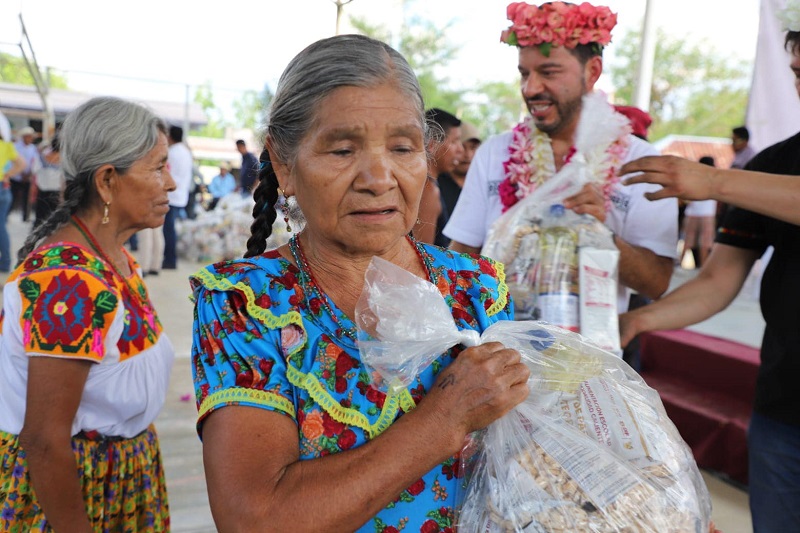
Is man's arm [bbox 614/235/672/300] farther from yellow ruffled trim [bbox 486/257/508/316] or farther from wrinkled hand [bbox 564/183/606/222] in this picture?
yellow ruffled trim [bbox 486/257/508/316]

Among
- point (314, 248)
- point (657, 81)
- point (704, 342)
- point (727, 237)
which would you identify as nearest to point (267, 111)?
point (314, 248)

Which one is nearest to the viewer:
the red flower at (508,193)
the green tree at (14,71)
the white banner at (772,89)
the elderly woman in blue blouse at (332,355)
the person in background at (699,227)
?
the elderly woman in blue blouse at (332,355)

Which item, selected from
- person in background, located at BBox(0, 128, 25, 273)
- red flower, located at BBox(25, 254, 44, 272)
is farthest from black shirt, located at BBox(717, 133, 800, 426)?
person in background, located at BBox(0, 128, 25, 273)

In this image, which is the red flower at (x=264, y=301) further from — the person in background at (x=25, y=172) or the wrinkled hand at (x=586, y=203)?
the person in background at (x=25, y=172)

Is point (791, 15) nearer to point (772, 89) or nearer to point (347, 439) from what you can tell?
point (772, 89)

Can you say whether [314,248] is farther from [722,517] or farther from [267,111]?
[722,517]

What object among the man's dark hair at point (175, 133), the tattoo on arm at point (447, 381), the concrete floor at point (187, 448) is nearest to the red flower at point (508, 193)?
the tattoo on arm at point (447, 381)

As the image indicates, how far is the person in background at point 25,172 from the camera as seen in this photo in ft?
49.1

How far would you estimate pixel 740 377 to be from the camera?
459 centimetres

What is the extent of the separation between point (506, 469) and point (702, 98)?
45.5 metres

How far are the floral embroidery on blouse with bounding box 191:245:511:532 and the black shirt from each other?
1.45 m

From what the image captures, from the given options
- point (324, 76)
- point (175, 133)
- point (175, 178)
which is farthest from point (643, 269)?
point (175, 178)

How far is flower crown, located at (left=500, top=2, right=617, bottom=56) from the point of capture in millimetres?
2486

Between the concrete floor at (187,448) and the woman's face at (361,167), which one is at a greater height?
the woman's face at (361,167)
